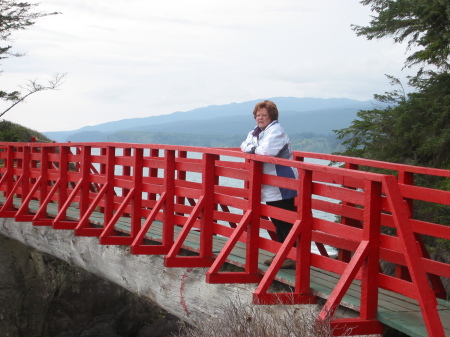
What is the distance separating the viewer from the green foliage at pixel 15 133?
97.3 feet

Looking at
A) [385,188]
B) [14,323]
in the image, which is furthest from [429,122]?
[14,323]

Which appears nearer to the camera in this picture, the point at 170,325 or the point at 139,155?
the point at 139,155

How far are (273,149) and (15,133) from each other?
25.2 meters

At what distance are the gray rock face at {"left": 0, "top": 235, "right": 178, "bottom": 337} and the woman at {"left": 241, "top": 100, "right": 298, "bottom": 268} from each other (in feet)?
29.6

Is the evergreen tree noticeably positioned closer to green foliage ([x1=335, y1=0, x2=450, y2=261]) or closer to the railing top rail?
green foliage ([x1=335, y1=0, x2=450, y2=261])

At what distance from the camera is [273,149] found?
697 centimetres

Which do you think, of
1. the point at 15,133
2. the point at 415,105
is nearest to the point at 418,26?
the point at 415,105

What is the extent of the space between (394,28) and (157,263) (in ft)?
26.6

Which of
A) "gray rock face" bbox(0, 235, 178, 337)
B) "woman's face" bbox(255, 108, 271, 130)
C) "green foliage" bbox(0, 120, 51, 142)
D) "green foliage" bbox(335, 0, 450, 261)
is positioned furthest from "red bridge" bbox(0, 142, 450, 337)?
"green foliage" bbox(0, 120, 51, 142)

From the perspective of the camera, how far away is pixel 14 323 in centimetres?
1488

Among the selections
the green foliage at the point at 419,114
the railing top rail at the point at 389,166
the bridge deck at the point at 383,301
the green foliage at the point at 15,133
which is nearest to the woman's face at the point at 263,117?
the railing top rail at the point at 389,166

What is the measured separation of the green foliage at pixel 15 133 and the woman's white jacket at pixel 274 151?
2317cm

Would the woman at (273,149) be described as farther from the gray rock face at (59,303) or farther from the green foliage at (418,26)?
the gray rock face at (59,303)

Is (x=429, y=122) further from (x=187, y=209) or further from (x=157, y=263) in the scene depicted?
(x=157, y=263)
